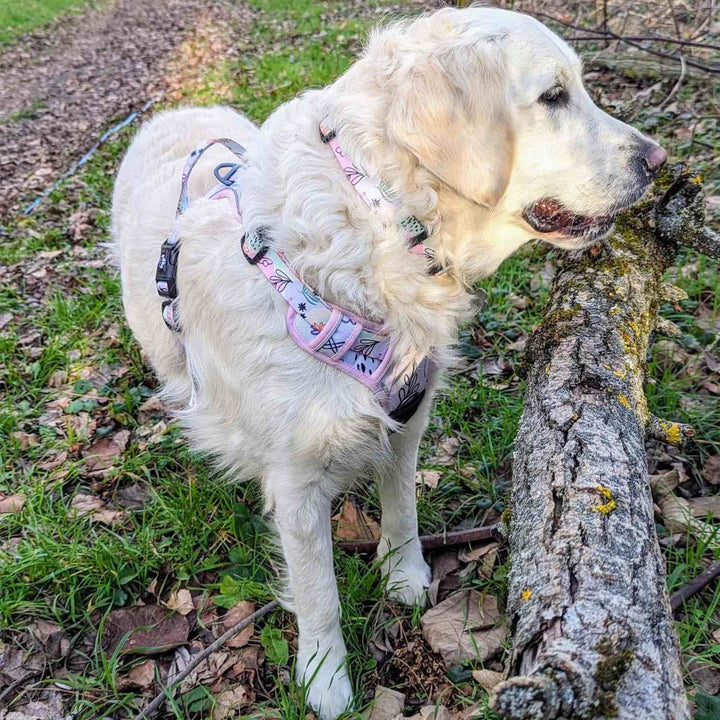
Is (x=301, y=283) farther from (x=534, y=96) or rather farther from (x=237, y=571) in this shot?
(x=237, y=571)

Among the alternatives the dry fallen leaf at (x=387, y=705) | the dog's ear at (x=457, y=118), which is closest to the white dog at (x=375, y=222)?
the dog's ear at (x=457, y=118)

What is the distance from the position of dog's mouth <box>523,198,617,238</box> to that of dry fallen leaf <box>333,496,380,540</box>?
1.44 meters

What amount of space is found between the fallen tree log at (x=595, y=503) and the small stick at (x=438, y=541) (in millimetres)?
606

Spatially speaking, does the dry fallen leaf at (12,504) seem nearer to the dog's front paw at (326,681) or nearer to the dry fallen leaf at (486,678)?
the dog's front paw at (326,681)

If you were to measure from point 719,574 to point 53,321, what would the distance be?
148 inches

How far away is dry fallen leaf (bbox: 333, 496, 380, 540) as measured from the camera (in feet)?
8.80

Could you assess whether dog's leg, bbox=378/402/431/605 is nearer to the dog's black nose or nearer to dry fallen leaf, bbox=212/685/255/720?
dry fallen leaf, bbox=212/685/255/720

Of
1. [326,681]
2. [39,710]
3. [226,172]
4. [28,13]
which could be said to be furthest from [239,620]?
[28,13]

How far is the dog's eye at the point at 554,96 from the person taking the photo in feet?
5.97

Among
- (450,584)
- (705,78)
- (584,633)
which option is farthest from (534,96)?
(705,78)

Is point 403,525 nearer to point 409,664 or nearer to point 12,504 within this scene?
point 409,664

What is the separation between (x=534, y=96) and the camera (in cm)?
180

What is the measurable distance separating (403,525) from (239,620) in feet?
2.34

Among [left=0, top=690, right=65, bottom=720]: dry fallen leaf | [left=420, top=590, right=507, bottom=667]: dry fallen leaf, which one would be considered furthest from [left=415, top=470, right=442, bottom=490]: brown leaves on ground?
[left=0, top=690, right=65, bottom=720]: dry fallen leaf
